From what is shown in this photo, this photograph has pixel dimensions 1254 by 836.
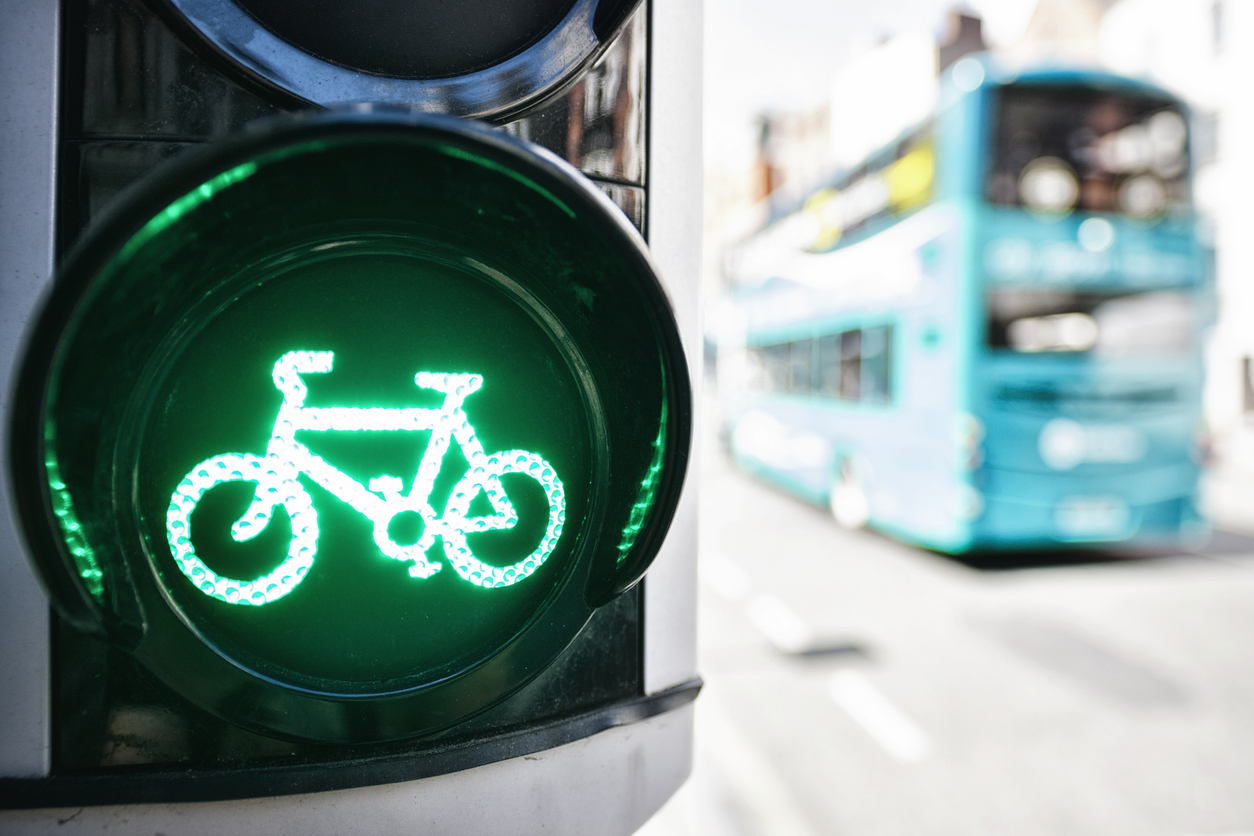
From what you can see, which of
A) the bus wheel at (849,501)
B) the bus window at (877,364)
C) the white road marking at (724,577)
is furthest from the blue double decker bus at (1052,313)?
the white road marking at (724,577)

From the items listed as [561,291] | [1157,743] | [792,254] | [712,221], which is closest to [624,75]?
[561,291]

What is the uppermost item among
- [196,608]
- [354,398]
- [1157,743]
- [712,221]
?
[712,221]

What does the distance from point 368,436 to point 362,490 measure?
0.06m

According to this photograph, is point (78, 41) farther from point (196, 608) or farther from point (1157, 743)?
point (1157, 743)

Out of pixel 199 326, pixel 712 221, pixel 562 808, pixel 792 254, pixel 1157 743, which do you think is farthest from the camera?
pixel 712 221

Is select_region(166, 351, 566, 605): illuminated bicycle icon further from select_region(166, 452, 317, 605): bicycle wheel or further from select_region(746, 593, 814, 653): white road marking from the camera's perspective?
select_region(746, 593, 814, 653): white road marking

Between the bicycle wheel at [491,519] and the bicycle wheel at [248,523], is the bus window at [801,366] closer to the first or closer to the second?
the bicycle wheel at [491,519]

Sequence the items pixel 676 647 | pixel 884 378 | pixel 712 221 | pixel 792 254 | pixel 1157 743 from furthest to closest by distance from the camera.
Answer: pixel 712 221 → pixel 792 254 → pixel 884 378 → pixel 1157 743 → pixel 676 647

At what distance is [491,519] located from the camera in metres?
0.87

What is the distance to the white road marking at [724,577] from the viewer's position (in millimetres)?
6191

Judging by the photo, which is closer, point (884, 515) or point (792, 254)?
point (884, 515)

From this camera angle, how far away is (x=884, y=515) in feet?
24.6

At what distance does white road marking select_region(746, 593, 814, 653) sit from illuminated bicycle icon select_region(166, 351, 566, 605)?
4.45 metres

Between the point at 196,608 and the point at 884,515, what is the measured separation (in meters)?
7.49
